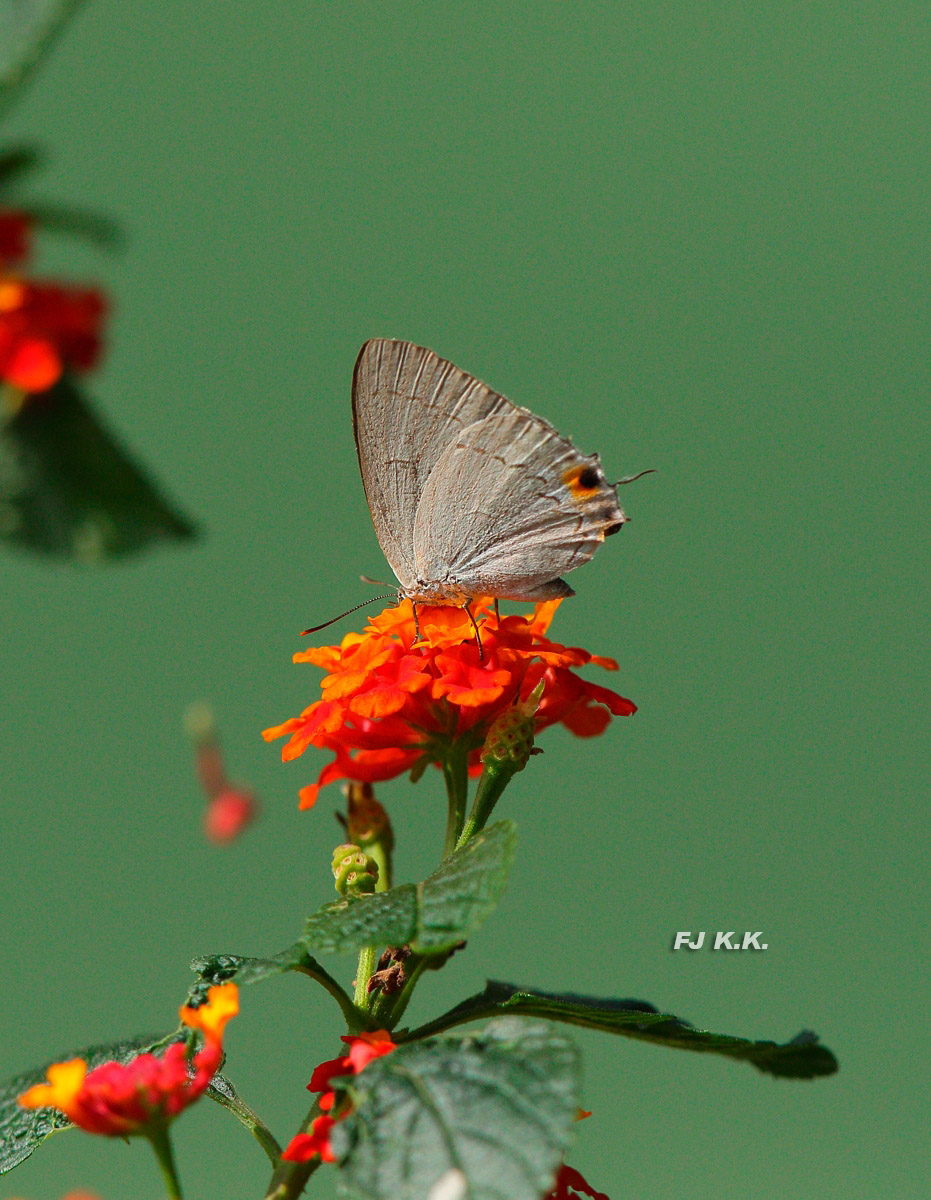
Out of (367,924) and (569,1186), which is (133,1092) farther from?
(569,1186)

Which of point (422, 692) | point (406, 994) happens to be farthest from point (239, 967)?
point (422, 692)

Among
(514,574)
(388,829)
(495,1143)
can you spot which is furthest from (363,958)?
(514,574)

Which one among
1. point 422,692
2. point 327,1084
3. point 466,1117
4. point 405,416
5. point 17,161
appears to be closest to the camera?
point 17,161

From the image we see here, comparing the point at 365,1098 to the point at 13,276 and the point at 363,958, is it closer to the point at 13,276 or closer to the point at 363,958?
the point at 363,958

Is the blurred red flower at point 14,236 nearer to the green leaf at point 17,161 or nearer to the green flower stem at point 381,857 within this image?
the green leaf at point 17,161

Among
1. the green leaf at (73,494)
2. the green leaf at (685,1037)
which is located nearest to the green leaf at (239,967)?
the green leaf at (685,1037)

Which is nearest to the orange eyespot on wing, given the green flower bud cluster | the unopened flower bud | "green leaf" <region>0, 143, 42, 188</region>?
the unopened flower bud
